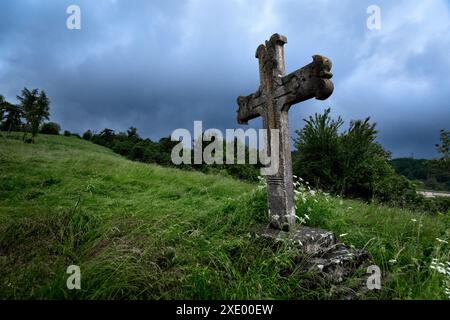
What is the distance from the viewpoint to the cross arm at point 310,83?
3.83m

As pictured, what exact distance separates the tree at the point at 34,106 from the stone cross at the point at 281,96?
30822mm

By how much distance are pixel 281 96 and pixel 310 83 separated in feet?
2.08

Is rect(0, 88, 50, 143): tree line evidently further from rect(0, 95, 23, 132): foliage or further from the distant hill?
the distant hill

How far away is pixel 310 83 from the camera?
13.0 ft

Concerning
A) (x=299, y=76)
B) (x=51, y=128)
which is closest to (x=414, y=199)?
(x=299, y=76)

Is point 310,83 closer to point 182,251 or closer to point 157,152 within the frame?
point 182,251

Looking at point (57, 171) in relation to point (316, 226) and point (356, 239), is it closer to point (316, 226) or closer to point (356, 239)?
point (316, 226)

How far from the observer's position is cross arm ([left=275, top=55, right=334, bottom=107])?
12.6ft

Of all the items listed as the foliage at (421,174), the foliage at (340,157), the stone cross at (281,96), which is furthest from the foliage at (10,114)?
the foliage at (421,174)

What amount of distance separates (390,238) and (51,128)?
49.5 m

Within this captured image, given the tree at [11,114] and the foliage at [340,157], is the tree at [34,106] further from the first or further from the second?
the foliage at [340,157]

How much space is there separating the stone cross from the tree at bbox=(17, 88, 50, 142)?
101ft

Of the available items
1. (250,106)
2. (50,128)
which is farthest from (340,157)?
(50,128)

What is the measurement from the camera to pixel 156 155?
33719 mm
